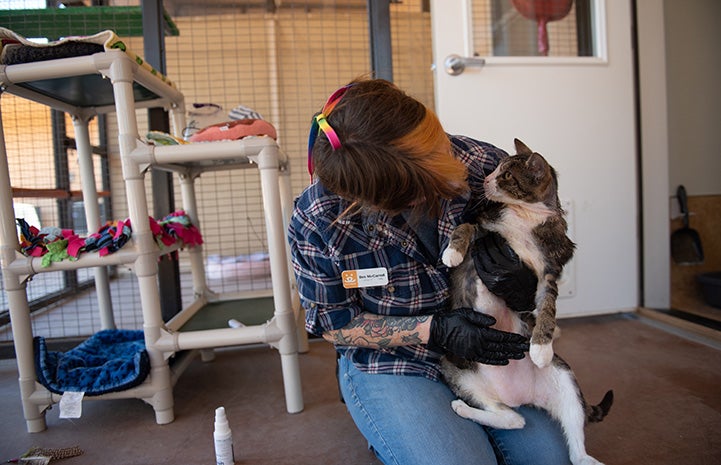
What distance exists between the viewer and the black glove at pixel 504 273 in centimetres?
116

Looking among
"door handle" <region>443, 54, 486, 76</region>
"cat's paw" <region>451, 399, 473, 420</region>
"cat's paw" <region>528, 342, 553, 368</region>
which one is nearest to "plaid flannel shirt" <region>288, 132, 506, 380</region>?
"cat's paw" <region>451, 399, 473, 420</region>

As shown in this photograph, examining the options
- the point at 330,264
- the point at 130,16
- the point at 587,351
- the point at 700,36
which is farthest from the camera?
the point at 700,36

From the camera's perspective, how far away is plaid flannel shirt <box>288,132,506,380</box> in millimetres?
1180

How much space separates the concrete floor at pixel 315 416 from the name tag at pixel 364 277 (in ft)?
1.96

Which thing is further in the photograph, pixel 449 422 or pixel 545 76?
pixel 545 76

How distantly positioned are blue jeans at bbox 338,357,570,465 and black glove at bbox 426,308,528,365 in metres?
0.14

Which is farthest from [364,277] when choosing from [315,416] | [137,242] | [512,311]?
[137,242]

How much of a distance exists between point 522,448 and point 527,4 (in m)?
2.33

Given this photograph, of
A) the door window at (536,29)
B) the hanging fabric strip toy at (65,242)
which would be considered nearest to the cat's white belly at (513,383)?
the hanging fabric strip toy at (65,242)

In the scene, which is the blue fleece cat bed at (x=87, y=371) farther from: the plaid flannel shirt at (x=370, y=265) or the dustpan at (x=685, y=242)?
the dustpan at (x=685, y=242)

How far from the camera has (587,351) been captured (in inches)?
83.0

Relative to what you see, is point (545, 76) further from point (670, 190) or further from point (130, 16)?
point (130, 16)

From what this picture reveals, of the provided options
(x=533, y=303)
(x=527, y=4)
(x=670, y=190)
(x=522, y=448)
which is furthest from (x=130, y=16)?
(x=670, y=190)

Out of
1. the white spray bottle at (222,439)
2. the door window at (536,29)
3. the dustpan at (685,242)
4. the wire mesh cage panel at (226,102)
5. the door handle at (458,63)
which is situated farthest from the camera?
the wire mesh cage panel at (226,102)
